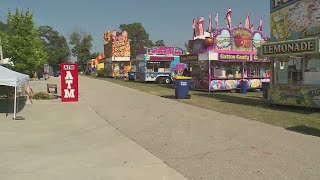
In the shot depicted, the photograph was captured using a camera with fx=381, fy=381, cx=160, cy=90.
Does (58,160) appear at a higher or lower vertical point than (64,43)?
lower

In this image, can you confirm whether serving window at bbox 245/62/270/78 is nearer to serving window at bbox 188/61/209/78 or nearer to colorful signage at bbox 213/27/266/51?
colorful signage at bbox 213/27/266/51

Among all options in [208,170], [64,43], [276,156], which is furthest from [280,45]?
[64,43]

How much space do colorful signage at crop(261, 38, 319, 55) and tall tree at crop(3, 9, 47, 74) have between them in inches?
1135

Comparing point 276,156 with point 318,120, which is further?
point 318,120

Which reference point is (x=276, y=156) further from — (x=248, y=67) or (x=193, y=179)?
(x=248, y=67)

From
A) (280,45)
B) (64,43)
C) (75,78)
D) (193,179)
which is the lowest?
(193,179)

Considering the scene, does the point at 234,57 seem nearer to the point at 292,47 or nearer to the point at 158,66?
the point at 292,47

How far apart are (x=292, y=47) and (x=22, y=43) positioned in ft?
100

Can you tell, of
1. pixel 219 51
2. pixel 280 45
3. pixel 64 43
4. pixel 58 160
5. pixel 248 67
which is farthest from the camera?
pixel 64 43

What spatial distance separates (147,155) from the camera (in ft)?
24.7

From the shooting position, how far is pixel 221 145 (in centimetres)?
842

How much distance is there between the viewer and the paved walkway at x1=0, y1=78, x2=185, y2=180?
621cm

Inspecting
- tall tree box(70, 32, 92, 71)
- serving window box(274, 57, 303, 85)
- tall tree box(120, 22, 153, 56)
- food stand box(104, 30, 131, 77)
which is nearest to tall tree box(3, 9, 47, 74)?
food stand box(104, 30, 131, 77)

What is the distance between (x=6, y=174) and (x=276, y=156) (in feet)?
15.9
